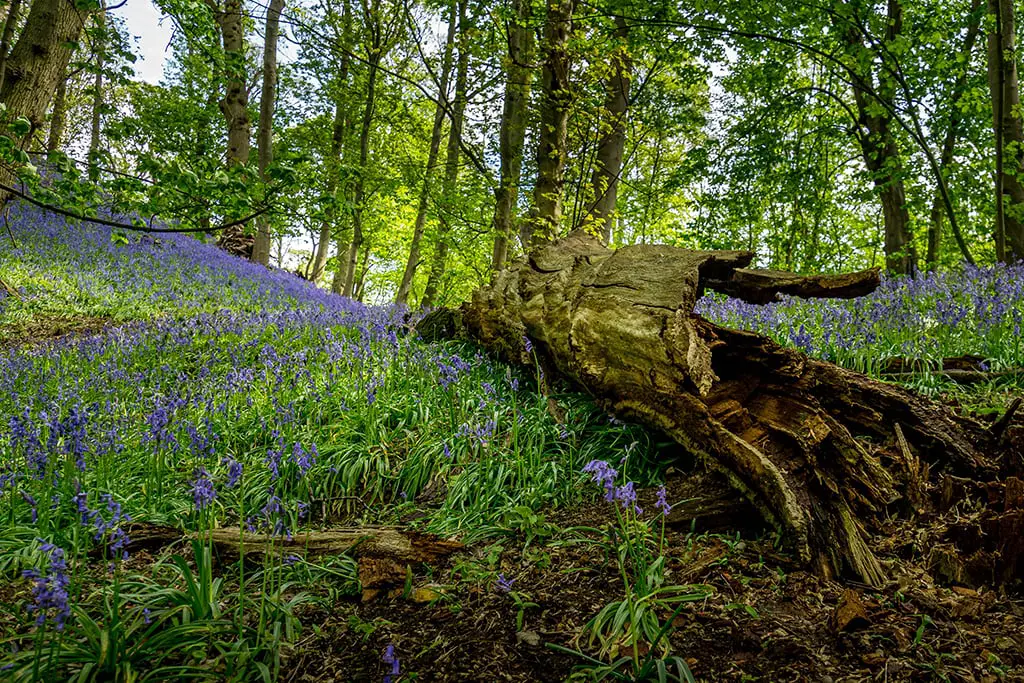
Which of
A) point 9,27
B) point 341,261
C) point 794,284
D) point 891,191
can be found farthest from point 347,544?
point 341,261

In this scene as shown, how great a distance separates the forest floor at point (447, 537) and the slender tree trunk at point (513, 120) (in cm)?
273

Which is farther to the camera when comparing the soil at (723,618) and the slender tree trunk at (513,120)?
the slender tree trunk at (513,120)

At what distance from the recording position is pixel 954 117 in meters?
9.80

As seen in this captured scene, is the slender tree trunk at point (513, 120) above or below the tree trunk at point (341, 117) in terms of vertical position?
below

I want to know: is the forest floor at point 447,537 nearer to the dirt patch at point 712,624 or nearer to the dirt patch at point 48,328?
the dirt patch at point 712,624

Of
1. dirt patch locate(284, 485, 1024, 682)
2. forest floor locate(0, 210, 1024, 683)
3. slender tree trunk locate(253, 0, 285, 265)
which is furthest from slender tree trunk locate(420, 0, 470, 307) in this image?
dirt patch locate(284, 485, 1024, 682)

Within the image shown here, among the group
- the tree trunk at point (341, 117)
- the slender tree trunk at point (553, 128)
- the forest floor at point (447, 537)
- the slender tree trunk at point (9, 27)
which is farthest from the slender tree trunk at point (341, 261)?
the forest floor at point (447, 537)

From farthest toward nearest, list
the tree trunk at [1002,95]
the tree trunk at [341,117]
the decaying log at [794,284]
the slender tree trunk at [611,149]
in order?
the tree trunk at [341,117] < the slender tree trunk at [611,149] < the tree trunk at [1002,95] < the decaying log at [794,284]

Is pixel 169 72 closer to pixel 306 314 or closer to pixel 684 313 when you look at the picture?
pixel 306 314

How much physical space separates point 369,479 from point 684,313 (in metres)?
2.33

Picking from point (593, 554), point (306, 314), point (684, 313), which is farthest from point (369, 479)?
point (306, 314)

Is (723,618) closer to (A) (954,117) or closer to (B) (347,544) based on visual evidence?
(B) (347,544)

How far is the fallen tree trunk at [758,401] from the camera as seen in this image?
255 centimetres

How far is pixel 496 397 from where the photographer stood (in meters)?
4.22
